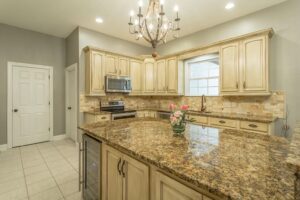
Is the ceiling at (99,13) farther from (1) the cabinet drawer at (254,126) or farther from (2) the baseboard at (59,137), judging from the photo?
(2) the baseboard at (59,137)

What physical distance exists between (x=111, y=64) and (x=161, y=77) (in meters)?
1.48

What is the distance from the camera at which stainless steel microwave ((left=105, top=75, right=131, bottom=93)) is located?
4.05 metres

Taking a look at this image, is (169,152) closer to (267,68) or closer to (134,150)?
(134,150)

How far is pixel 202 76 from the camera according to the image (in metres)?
4.31

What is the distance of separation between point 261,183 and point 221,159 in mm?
279

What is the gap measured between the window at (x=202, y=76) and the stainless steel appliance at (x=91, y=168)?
10.6 ft

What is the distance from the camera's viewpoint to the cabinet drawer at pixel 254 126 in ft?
8.53

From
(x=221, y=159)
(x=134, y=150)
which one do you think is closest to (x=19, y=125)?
(x=134, y=150)

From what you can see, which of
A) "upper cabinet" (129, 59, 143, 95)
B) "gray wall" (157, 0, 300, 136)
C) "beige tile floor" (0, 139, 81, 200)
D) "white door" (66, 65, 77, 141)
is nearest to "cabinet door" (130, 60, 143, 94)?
"upper cabinet" (129, 59, 143, 95)

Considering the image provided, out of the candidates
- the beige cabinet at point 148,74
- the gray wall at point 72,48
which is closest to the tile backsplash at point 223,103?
the beige cabinet at point 148,74

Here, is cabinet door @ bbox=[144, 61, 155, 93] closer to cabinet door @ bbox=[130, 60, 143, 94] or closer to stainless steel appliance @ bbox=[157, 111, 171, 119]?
cabinet door @ bbox=[130, 60, 143, 94]

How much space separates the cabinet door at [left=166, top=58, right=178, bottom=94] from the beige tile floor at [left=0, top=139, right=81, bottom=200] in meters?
2.89

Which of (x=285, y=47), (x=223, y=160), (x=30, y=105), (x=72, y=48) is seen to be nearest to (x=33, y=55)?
(x=72, y=48)

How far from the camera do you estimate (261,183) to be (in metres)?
0.70
